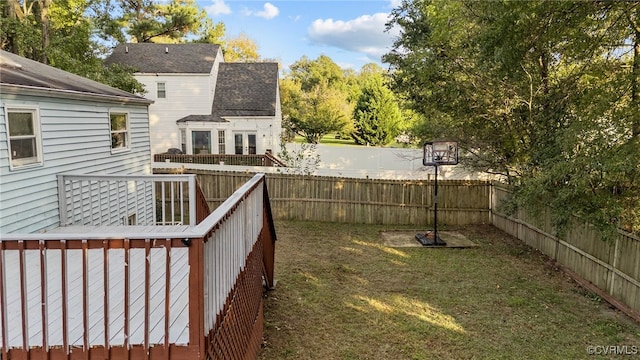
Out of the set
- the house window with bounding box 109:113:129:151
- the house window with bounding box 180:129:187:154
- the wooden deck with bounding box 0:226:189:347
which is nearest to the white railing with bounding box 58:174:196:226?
the house window with bounding box 109:113:129:151

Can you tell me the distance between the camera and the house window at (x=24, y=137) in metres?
5.34

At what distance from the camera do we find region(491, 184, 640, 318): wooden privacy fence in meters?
5.75

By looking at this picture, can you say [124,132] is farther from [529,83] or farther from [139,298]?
[529,83]

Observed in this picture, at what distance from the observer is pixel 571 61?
738cm

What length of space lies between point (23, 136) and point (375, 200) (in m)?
8.25

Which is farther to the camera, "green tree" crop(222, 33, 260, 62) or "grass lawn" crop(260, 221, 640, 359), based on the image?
"green tree" crop(222, 33, 260, 62)

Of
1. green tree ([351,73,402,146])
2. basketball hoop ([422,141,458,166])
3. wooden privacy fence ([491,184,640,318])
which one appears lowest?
wooden privacy fence ([491,184,640,318])

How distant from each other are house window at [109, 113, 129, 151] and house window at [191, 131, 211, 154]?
11.5 m

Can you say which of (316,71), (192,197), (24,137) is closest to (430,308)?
(192,197)

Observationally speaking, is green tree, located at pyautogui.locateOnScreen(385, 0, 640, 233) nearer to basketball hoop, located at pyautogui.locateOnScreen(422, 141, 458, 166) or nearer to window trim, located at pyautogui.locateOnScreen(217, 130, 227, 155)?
basketball hoop, located at pyautogui.locateOnScreen(422, 141, 458, 166)

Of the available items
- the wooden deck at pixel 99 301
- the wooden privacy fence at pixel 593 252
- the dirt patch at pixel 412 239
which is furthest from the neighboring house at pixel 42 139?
the wooden privacy fence at pixel 593 252

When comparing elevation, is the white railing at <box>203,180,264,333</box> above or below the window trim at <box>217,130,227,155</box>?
below

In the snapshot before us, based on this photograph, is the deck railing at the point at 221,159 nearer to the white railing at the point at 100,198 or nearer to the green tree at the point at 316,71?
the white railing at the point at 100,198

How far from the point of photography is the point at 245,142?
67.3ft
